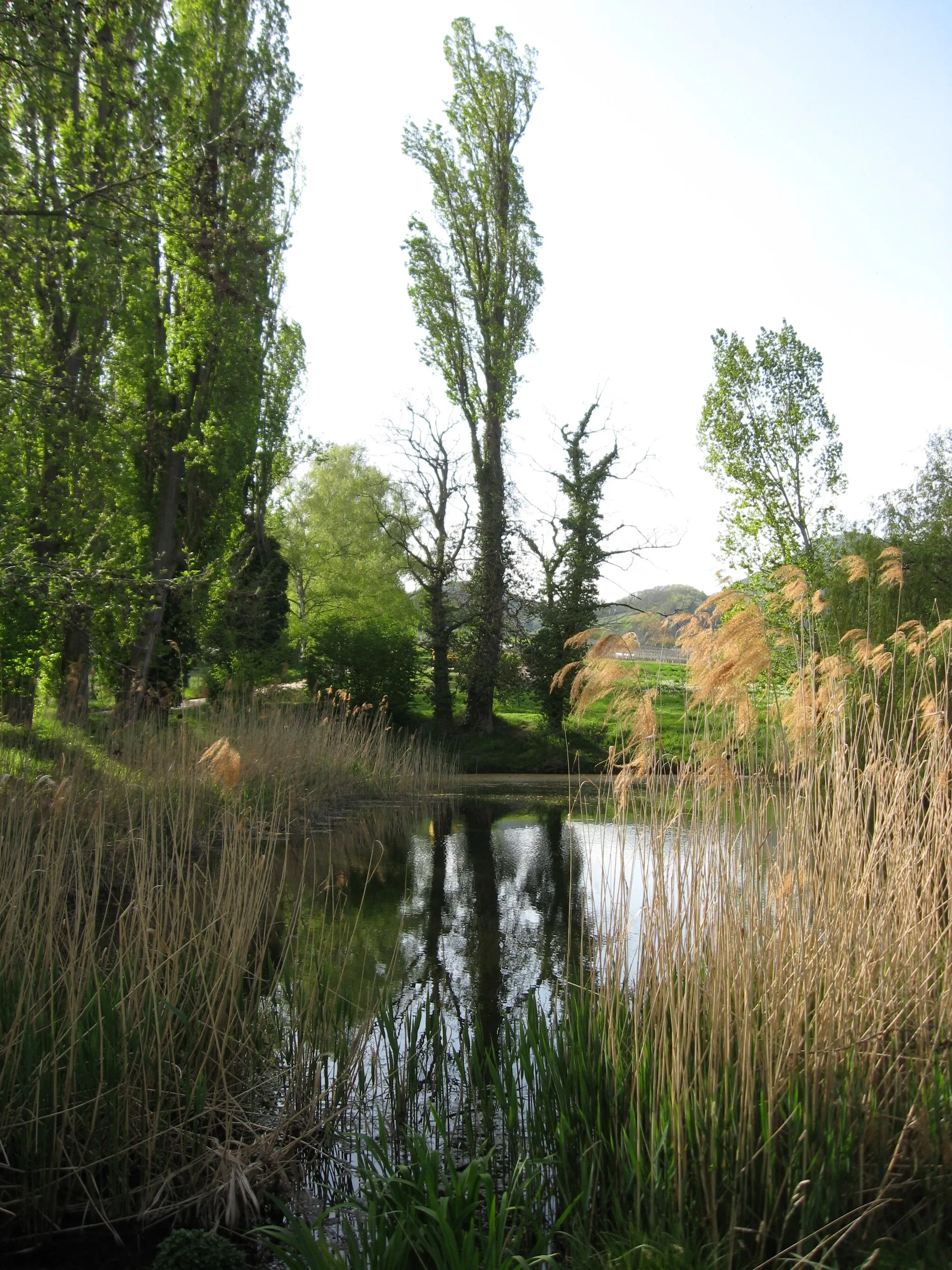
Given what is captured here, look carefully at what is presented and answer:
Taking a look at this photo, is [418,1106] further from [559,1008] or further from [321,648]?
[321,648]

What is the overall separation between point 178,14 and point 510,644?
1214 cm

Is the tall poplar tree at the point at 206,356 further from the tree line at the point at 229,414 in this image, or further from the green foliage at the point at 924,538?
the green foliage at the point at 924,538

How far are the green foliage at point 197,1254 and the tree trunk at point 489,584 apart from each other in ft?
55.1

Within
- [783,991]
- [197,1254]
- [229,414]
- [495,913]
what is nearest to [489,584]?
[229,414]

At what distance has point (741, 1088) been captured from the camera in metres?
2.59

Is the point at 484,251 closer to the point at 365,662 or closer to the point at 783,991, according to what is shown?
the point at 365,662

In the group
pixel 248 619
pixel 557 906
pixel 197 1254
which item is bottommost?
pixel 557 906

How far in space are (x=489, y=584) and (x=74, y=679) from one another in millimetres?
10349

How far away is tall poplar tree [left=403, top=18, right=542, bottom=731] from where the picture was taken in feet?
65.2

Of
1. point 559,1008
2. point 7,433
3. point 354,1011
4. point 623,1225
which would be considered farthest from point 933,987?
point 7,433

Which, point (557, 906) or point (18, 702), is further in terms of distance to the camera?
point (18, 702)

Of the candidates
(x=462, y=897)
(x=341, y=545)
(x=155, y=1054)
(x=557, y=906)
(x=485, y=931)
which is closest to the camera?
(x=155, y=1054)

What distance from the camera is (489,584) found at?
20.0 metres

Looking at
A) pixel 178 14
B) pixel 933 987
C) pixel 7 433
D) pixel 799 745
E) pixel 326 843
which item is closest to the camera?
pixel 933 987
